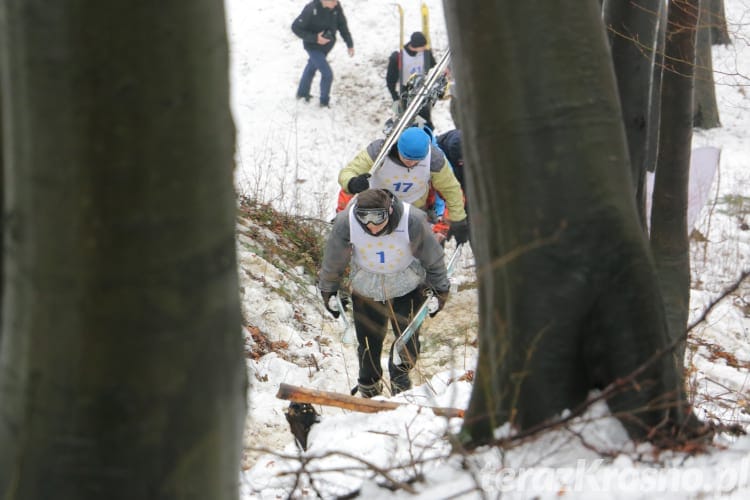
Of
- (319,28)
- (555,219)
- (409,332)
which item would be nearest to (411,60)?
(319,28)

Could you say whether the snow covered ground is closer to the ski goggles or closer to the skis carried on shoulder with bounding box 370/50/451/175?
the ski goggles

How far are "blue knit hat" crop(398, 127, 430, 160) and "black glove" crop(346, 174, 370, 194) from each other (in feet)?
1.26

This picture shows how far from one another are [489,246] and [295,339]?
455 cm

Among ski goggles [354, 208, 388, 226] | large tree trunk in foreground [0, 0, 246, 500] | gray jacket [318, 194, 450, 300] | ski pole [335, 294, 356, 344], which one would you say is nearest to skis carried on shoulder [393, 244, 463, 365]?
gray jacket [318, 194, 450, 300]

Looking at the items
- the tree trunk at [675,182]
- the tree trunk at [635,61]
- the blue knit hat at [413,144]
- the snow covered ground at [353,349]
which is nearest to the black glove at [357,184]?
the blue knit hat at [413,144]

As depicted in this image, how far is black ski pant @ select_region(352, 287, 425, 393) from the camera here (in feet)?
17.9

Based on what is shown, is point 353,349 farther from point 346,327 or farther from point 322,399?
point 322,399

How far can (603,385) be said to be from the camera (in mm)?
2572

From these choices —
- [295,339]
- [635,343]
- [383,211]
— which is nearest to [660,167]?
[383,211]

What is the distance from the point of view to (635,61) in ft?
14.3

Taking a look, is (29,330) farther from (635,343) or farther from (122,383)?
(635,343)

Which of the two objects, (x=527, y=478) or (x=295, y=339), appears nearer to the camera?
(x=527, y=478)

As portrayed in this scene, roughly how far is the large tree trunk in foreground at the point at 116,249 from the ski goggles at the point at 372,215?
3.20 metres

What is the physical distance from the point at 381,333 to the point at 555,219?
125 inches
